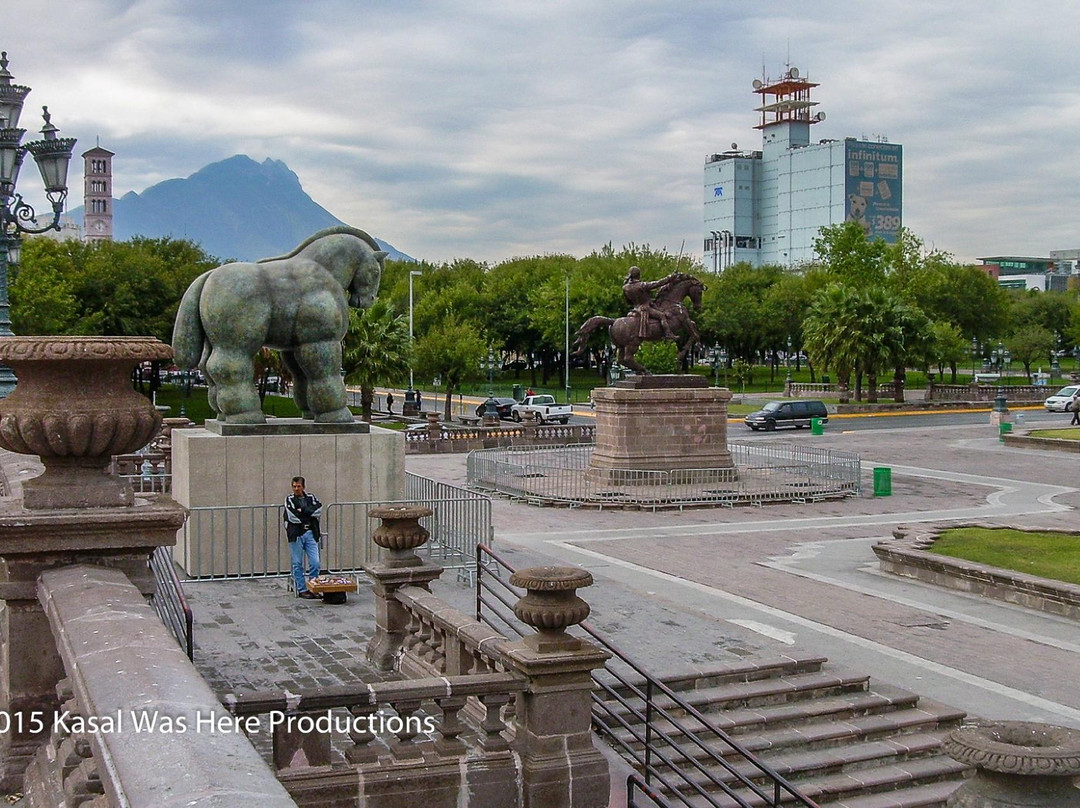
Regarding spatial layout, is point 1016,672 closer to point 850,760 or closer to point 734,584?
point 850,760

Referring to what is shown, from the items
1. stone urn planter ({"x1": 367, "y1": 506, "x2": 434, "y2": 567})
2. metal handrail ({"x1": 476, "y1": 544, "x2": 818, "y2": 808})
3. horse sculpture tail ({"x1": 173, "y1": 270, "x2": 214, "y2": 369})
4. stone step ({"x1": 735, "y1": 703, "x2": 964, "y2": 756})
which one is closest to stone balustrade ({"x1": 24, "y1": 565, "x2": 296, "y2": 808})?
metal handrail ({"x1": 476, "y1": 544, "x2": 818, "y2": 808})

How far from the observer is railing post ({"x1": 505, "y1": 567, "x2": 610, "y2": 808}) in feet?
24.6

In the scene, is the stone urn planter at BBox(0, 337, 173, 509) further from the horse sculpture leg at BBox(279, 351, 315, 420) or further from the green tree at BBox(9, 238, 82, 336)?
the green tree at BBox(9, 238, 82, 336)

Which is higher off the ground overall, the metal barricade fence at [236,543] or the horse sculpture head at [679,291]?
the horse sculpture head at [679,291]

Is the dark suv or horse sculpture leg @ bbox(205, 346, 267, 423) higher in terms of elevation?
horse sculpture leg @ bbox(205, 346, 267, 423)

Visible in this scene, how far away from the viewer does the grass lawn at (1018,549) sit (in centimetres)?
1739

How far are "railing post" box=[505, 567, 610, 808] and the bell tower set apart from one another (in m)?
161

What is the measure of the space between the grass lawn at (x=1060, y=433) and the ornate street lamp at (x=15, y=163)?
118 ft

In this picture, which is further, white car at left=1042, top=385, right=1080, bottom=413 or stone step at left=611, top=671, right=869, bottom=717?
white car at left=1042, top=385, right=1080, bottom=413

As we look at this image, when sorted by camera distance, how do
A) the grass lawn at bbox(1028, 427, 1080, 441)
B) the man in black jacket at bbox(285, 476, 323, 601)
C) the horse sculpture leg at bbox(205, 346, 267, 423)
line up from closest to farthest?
1. the man in black jacket at bbox(285, 476, 323, 601)
2. the horse sculpture leg at bbox(205, 346, 267, 423)
3. the grass lawn at bbox(1028, 427, 1080, 441)

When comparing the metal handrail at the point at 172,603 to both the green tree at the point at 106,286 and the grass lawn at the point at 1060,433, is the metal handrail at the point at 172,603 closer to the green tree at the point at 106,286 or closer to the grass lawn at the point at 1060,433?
the grass lawn at the point at 1060,433

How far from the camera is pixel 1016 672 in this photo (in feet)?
42.1

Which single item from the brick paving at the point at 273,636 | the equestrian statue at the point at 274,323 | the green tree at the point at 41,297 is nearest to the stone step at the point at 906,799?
the brick paving at the point at 273,636

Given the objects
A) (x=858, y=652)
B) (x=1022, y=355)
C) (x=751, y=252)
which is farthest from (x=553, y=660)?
(x=751, y=252)
